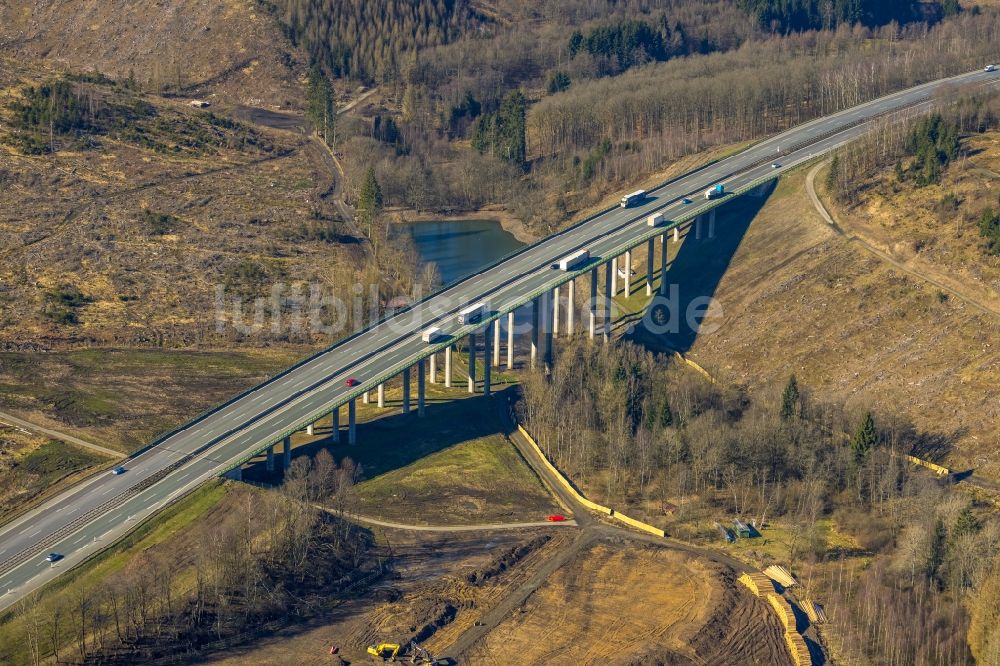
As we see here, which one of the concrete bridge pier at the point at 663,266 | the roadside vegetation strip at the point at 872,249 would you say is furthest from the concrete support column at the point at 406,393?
the roadside vegetation strip at the point at 872,249

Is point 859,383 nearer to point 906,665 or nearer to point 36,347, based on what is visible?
point 906,665

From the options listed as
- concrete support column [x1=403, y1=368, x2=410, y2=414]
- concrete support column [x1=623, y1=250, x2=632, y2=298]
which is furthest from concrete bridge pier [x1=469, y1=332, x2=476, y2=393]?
concrete support column [x1=623, y1=250, x2=632, y2=298]

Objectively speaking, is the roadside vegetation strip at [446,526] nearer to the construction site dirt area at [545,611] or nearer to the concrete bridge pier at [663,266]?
the construction site dirt area at [545,611]

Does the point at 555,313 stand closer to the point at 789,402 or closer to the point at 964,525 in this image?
the point at 789,402

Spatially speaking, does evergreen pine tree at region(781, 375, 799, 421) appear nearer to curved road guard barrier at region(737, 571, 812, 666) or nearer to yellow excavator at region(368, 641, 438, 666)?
curved road guard barrier at region(737, 571, 812, 666)

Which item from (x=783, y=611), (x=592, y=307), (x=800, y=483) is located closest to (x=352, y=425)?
(x=592, y=307)

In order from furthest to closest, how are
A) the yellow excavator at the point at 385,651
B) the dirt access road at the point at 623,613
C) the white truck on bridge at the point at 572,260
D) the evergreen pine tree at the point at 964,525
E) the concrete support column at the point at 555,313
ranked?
the concrete support column at the point at 555,313 < the white truck on bridge at the point at 572,260 < the evergreen pine tree at the point at 964,525 < the dirt access road at the point at 623,613 < the yellow excavator at the point at 385,651
